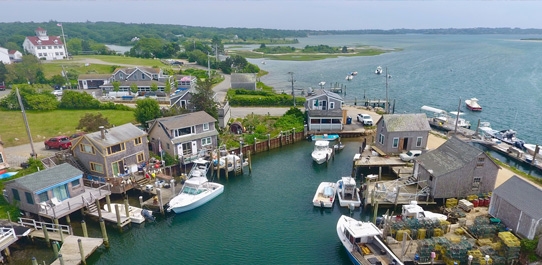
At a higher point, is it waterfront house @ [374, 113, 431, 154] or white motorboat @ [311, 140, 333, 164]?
waterfront house @ [374, 113, 431, 154]

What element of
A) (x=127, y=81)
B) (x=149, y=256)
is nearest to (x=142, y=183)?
(x=149, y=256)

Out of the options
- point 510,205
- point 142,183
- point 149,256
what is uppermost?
point 510,205

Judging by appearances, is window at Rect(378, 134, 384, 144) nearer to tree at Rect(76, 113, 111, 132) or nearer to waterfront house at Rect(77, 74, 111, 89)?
tree at Rect(76, 113, 111, 132)

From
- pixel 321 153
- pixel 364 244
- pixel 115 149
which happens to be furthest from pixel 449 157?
pixel 115 149

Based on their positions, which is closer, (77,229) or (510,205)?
(510,205)

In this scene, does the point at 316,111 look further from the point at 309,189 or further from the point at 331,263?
the point at 331,263

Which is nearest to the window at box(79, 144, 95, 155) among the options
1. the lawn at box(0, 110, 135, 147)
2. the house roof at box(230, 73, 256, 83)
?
the lawn at box(0, 110, 135, 147)

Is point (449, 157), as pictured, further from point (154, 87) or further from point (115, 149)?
point (154, 87)

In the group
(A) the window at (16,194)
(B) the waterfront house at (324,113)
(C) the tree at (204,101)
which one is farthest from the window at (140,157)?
(B) the waterfront house at (324,113)
